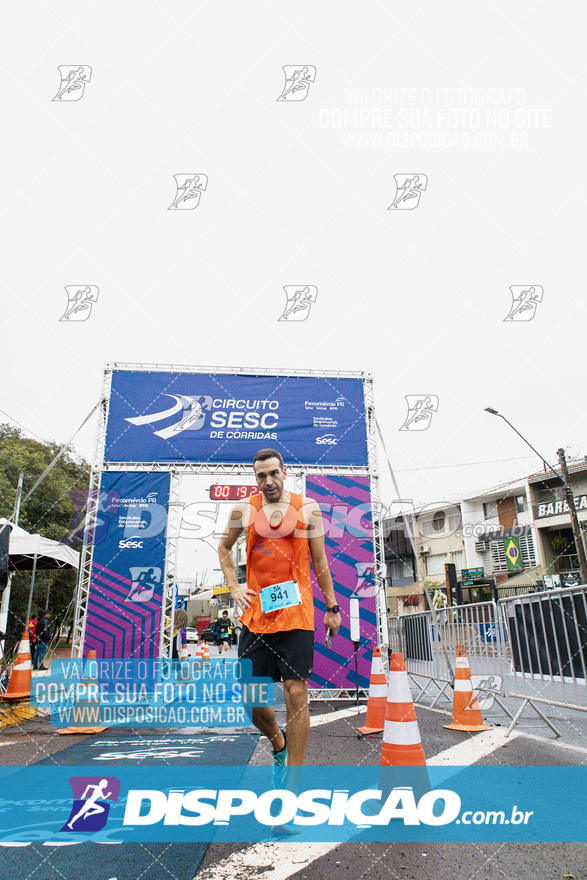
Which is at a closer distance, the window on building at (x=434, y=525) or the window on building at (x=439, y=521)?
the window on building at (x=439, y=521)

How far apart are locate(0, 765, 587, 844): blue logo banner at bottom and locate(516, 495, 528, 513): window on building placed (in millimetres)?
29162

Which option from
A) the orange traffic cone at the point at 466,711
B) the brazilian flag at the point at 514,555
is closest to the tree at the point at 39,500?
the orange traffic cone at the point at 466,711

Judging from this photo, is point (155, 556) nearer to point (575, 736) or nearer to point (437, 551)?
point (575, 736)

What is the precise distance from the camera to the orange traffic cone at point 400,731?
3012 mm

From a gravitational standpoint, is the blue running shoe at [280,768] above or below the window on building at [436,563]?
below

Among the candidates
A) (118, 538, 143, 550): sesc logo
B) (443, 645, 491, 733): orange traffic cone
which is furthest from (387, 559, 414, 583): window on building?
(443, 645, 491, 733): orange traffic cone

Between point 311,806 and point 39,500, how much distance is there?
24.1 m

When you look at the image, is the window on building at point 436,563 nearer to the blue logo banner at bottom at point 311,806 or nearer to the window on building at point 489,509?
the window on building at point 489,509

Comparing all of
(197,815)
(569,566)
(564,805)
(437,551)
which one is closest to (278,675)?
(197,815)

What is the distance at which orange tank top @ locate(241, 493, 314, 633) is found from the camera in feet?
9.95

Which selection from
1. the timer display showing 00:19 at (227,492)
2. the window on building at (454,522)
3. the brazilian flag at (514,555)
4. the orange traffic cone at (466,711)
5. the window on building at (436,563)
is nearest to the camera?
the orange traffic cone at (466,711)

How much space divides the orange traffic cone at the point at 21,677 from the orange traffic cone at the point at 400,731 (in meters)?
6.67

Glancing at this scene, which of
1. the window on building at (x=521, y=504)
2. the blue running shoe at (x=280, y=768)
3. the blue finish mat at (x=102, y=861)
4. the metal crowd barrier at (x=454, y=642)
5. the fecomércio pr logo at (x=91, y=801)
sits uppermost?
the window on building at (x=521, y=504)

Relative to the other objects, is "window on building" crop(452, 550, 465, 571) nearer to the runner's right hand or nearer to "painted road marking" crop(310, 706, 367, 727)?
"painted road marking" crop(310, 706, 367, 727)
